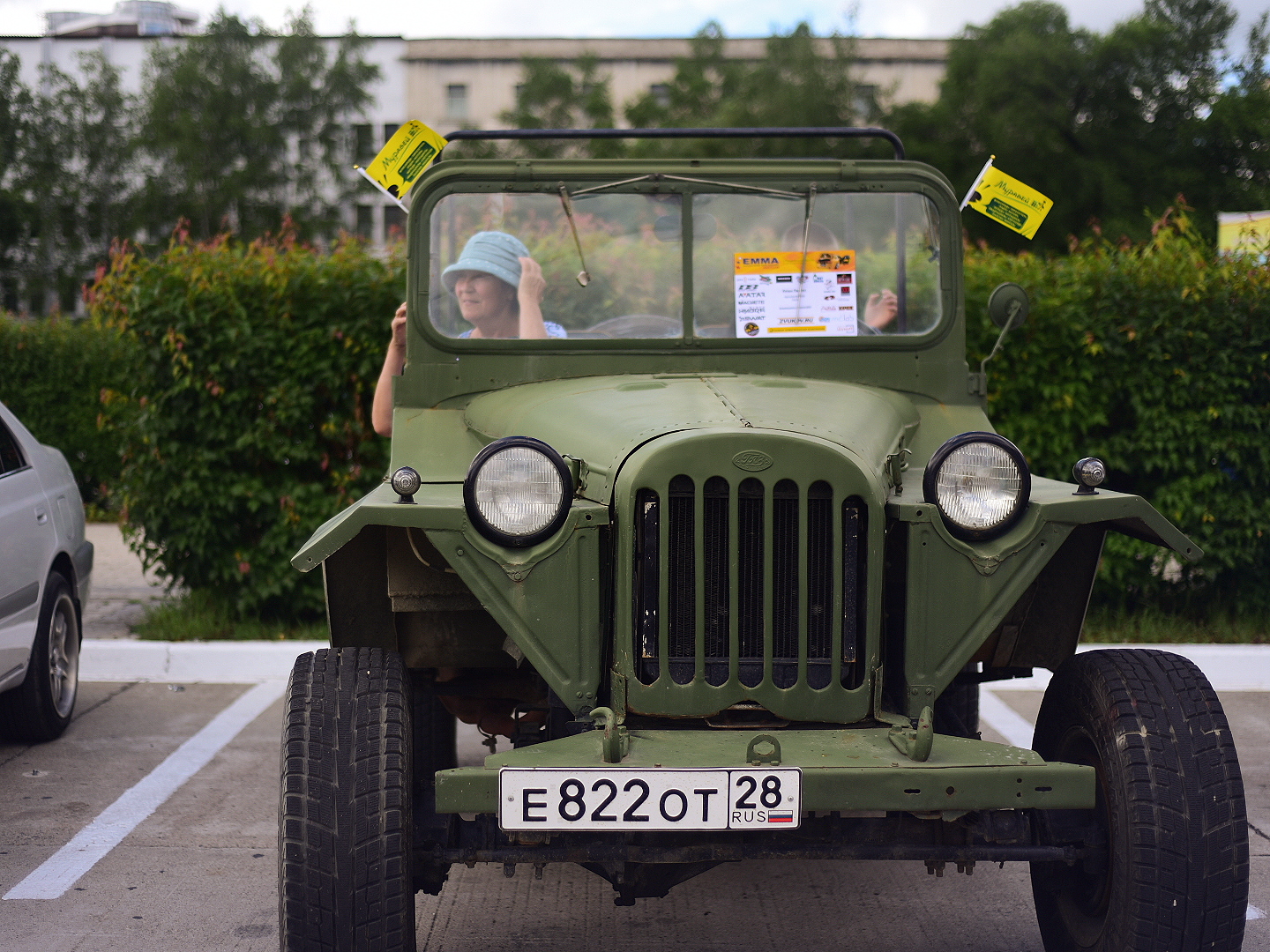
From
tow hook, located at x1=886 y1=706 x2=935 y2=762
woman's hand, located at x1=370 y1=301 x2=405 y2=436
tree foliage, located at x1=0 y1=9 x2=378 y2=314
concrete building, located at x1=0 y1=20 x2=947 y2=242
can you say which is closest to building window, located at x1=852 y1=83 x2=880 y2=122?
concrete building, located at x1=0 y1=20 x2=947 y2=242

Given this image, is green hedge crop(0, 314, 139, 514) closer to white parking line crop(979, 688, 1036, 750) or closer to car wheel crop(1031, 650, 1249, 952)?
white parking line crop(979, 688, 1036, 750)

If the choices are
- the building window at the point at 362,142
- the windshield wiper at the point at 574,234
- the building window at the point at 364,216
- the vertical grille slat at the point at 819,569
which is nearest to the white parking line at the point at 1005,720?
the windshield wiper at the point at 574,234

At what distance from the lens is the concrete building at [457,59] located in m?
47.9

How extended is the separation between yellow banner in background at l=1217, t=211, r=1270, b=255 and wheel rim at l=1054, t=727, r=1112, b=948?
16.7ft

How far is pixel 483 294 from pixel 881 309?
4.48 ft

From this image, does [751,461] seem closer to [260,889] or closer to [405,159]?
[260,889]

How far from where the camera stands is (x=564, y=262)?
422cm

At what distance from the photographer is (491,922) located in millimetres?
3596

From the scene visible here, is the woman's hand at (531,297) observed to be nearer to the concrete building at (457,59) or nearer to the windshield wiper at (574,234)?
the windshield wiper at (574,234)

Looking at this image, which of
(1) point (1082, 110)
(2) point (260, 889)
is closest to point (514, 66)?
(1) point (1082, 110)

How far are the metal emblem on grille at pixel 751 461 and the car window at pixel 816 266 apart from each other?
1453mm

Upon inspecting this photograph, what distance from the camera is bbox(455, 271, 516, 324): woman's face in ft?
13.8

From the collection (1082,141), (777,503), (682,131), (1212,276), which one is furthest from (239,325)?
(1082,141)

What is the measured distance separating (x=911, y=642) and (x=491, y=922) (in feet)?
5.14
